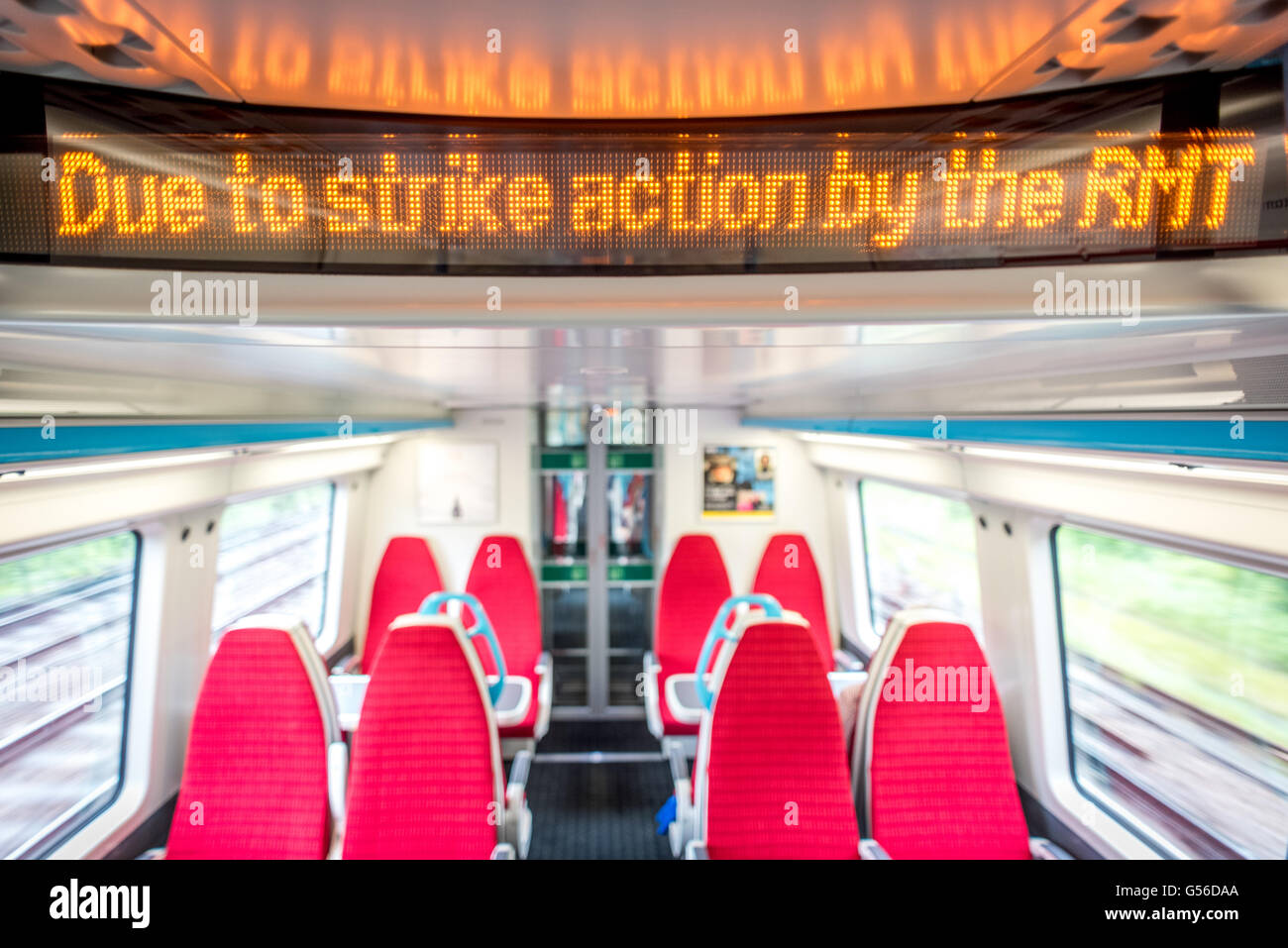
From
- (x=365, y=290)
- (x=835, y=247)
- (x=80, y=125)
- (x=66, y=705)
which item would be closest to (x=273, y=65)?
(x=80, y=125)

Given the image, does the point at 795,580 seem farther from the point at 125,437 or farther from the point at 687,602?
the point at 125,437

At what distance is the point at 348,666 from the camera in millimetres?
5883

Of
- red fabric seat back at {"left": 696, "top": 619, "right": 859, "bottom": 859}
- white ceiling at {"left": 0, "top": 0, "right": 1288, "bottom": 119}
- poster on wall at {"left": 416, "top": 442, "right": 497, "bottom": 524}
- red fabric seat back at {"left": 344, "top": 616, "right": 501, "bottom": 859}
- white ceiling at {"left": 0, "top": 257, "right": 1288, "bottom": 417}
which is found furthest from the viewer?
poster on wall at {"left": 416, "top": 442, "right": 497, "bottom": 524}

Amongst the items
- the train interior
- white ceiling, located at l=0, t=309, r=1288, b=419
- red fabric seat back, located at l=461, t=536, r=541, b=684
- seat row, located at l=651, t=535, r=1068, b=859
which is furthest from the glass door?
white ceiling, located at l=0, t=309, r=1288, b=419

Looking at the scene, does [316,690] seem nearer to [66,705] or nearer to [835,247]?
[66,705]

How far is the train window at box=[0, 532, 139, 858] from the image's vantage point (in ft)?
8.72

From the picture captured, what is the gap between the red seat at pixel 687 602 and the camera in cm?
547

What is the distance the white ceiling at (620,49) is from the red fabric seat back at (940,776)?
228 centimetres

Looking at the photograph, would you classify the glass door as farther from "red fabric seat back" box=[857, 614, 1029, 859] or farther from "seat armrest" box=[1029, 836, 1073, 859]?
"seat armrest" box=[1029, 836, 1073, 859]

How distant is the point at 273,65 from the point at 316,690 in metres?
2.47

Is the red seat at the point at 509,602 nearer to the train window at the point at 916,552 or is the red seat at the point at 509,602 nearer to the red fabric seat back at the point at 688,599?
the red fabric seat back at the point at 688,599

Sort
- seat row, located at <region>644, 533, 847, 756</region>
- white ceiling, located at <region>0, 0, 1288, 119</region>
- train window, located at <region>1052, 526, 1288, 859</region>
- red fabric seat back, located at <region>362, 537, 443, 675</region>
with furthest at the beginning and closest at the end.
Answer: red fabric seat back, located at <region>362, 537, 443, 675</region>, seat row, located at <region>644, 533, 847, 756</region>, train window, located at <region>1052, 526, 1288, 859</region>, white ceiling, located at <region>0, 0, 1288, 119</region>

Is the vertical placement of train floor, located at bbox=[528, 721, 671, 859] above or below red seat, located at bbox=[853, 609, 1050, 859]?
below
